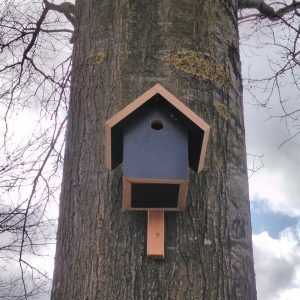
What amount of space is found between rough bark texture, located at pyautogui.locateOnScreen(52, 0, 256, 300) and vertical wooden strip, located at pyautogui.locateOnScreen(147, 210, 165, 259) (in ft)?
0.08

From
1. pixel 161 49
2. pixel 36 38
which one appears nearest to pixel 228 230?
pixel 161 49

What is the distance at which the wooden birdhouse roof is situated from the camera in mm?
1409

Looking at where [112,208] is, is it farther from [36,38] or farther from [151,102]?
[36,38]

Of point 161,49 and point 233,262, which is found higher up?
point 161,49

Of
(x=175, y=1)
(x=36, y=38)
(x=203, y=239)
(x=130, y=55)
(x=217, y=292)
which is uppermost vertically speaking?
(x=36, y=38)

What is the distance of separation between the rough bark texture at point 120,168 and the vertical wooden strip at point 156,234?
25mm

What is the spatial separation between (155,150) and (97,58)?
1.70 feet

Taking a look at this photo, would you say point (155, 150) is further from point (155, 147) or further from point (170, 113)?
point (170, 113)

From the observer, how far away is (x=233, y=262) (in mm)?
1462

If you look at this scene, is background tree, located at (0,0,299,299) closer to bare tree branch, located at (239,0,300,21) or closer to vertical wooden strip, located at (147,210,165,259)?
vertical wooden strip, located at (147,210,165,259)

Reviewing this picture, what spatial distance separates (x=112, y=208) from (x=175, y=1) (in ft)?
2.65

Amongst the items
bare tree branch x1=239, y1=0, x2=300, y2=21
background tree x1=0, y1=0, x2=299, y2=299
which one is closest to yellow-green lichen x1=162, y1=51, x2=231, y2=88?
background tree x1=0, y1=0, x2=299, y2=299

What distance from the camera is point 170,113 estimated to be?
146cm

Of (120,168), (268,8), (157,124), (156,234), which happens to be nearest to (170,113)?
(157,124)
